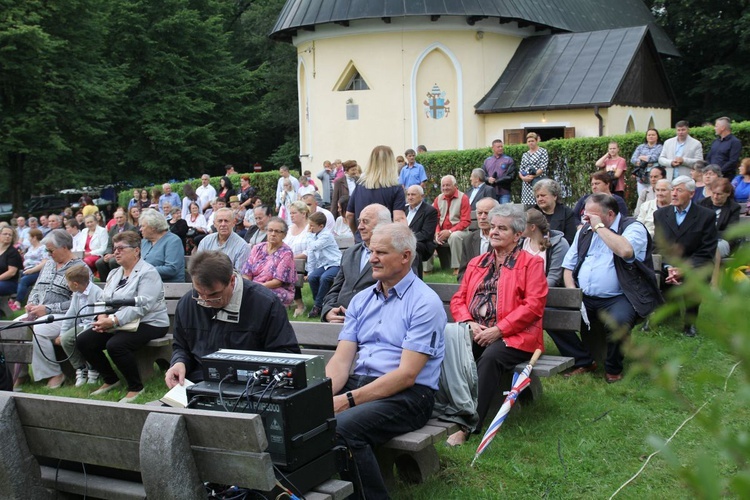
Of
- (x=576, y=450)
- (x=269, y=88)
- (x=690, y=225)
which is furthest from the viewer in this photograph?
(x=269, y=88)

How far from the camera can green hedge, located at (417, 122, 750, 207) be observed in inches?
620

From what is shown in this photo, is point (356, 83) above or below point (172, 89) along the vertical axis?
below

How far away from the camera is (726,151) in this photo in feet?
44.8

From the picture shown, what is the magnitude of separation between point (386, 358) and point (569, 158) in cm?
1260

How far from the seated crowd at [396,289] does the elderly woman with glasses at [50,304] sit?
2 cm

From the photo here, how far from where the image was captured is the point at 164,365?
8.54m

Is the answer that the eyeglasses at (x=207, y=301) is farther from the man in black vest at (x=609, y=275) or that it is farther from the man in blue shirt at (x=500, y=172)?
the man in blue shirt at (x=500, y=172)

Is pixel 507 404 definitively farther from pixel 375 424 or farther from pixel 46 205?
pixel 46 205

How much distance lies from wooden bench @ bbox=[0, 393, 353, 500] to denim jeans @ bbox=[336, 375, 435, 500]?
0.36 m

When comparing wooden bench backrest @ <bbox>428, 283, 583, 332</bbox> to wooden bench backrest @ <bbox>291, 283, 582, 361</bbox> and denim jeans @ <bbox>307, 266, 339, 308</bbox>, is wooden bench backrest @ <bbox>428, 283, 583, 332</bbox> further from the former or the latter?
denim jeans @ <bbox>307, 266, 339, 308</bbox>

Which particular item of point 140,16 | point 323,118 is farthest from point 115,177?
point 323,118

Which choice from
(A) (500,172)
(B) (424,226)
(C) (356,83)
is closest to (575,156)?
(A) (500,172)

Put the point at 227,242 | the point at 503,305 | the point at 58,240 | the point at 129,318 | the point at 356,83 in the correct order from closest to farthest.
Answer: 1. the point at 503,305
2. the point at 129,318
3. the point at 58,240
4. the point at 227,242
5. the point at 356,83

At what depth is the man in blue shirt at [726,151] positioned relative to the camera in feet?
44.7
